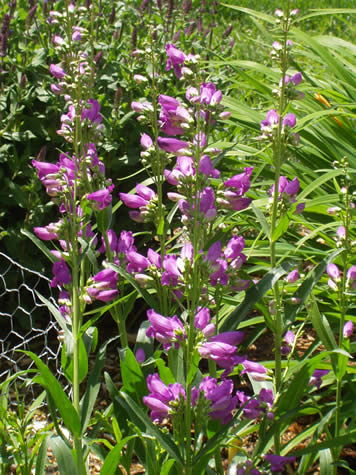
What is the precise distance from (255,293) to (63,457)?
498 mm

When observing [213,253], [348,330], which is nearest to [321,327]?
[348,330]

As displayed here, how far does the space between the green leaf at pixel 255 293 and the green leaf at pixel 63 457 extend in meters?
0.39

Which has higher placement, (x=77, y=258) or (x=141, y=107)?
(x=141, y=107)

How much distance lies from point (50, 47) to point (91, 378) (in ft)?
5.45

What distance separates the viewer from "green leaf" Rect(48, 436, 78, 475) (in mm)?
1312

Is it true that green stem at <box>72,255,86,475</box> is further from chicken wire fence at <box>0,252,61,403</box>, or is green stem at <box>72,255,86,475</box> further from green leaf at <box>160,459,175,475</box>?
chicken wire fence at <box>0,252,61,403</box>

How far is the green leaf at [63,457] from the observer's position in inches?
51.7

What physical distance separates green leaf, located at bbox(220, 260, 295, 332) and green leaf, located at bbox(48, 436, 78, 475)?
39 cm

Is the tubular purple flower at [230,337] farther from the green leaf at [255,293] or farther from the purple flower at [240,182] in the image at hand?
the purple flower at [240,182]

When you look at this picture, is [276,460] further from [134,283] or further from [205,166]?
[205,166]

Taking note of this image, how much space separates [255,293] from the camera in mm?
1305

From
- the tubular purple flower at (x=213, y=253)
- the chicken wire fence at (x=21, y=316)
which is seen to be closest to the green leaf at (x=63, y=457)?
the tubular purple flower at (x=213, y=253)

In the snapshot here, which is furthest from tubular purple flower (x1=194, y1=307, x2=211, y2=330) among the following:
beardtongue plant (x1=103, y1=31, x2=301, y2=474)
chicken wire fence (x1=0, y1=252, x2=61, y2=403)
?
chicken wire fence (x1=0, y1=252, x2=61, y2=403)

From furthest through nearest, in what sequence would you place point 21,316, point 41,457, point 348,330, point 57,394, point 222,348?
1. point 21,316
2. point 348,330
3. point 41,457
4. point 57,394
5. point 222,348
